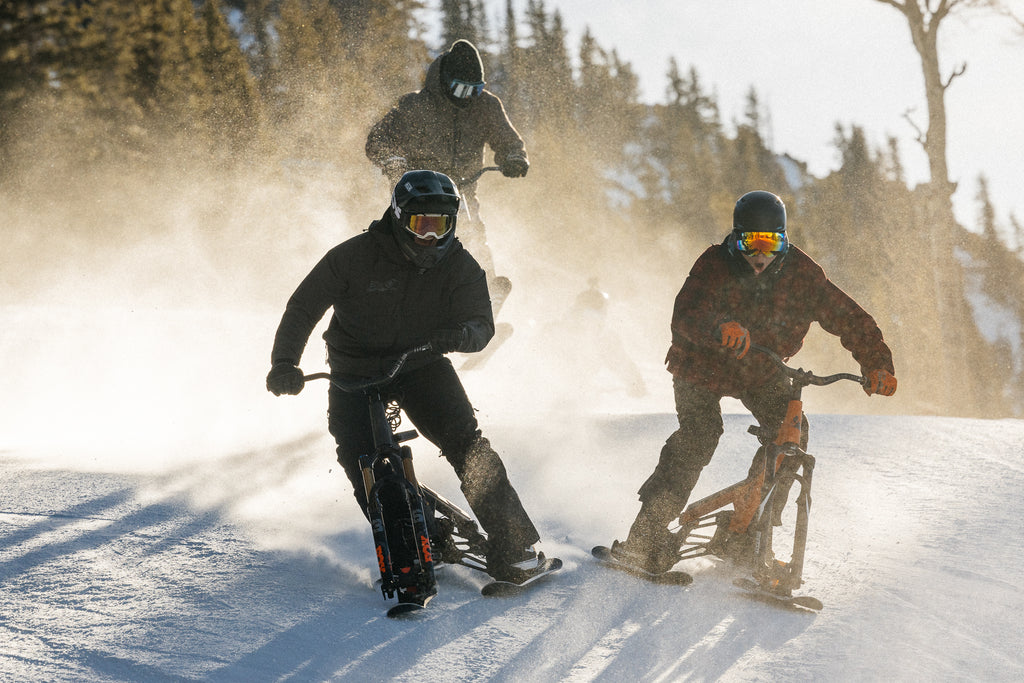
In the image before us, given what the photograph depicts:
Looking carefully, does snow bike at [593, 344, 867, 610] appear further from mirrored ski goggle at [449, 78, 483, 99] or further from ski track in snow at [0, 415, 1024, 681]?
mirrored ski goggle at [449, 78, 483, 99]

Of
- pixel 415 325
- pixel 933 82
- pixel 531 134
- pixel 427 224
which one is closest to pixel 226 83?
pixel 531 134

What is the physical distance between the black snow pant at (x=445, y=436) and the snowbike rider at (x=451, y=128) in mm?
3432

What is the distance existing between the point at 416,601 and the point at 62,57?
34.5 m

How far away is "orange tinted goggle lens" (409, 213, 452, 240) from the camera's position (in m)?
4.03

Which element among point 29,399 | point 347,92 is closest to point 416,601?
point 29,399

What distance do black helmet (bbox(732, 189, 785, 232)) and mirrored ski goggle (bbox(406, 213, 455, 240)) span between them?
1.41m

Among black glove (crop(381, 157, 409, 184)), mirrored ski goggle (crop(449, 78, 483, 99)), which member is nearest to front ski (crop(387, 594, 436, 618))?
black glove (crop(381, 157, 409, 184))

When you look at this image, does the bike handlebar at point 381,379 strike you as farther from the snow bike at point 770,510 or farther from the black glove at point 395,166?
the black glove at point 395,166

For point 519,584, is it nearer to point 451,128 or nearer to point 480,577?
point 480,577

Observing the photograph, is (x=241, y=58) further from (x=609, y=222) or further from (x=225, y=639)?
(x=225, y=639)

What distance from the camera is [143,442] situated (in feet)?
25.8

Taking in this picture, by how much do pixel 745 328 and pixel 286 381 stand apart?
6.92 feet

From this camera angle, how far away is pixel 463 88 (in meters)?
7.68

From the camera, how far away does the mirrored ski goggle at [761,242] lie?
4.36 meters
